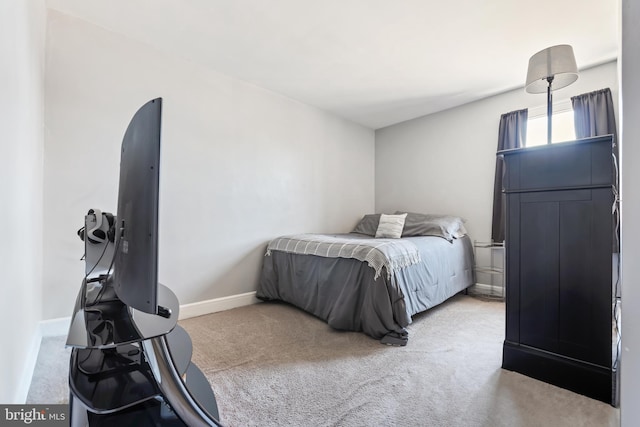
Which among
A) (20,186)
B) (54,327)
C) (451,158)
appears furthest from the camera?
(451,158)

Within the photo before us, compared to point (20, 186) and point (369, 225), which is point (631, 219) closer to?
point (20, 186)

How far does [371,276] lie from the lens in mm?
2111

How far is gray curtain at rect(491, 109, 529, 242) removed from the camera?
10.1 feet

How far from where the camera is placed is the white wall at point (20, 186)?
3.33ft

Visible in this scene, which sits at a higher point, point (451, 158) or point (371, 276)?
point (451, 158)

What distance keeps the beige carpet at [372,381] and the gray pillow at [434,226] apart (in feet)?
3.44

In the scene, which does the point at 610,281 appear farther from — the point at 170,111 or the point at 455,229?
the point at 170,111

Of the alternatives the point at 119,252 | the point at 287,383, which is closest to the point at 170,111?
the point at 119,252

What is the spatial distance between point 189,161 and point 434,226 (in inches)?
102

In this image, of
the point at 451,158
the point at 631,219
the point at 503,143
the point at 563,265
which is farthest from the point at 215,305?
the point at 503,143

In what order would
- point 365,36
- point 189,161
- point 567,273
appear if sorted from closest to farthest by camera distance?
1. point 567,273
2. point 365,36
3. point 189,161

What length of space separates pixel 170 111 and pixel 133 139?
2.00 m

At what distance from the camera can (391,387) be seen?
148 cm

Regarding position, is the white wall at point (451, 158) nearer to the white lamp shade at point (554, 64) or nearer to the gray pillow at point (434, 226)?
the gray pillow at point (434, 226)
